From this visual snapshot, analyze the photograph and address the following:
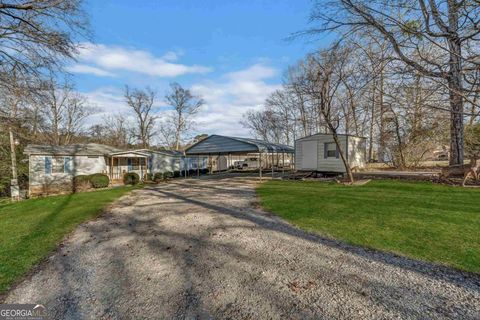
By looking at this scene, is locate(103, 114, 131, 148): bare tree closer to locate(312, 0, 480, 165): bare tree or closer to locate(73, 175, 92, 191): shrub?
locate(73, 175, 92, 191): shrub

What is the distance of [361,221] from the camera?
17.6ft

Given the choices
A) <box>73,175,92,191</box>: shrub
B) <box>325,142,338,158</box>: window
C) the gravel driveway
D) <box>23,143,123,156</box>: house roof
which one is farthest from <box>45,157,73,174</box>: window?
<box>325,142,338,158</box>: window

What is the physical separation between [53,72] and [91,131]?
107ft

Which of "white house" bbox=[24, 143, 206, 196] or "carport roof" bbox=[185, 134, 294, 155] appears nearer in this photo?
"carport roof" bbox=[185, 134, 294, 155]

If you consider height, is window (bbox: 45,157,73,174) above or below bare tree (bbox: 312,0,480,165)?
below

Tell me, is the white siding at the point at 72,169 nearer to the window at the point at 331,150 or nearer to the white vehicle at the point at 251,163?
the white vehicle at the point at 251,163

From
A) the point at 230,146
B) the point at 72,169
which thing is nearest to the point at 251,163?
the point at 230,146

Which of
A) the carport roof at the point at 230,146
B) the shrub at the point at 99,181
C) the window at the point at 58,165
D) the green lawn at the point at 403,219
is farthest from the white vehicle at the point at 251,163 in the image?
the green lawn at the point at 403,219

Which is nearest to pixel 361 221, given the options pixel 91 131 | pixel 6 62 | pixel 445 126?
pixel 6 62

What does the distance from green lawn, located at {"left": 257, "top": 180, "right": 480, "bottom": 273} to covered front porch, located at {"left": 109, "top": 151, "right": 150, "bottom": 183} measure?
51.1 ft

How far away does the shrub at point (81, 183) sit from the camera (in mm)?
16925

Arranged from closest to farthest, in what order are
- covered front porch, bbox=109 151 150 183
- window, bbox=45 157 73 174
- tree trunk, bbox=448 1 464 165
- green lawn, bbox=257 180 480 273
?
1. green lawn, bbox=257 180 480 273
2. tree trunk, bbox=448 1 464 165
3. window, bbox=45 157 73 174
4. covered front porch, bbox=109 151 150 183

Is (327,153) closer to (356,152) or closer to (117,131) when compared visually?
(356,152)

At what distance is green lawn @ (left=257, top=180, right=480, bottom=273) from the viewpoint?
376 cm
